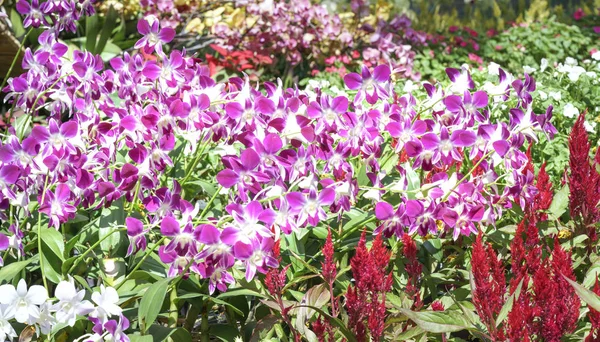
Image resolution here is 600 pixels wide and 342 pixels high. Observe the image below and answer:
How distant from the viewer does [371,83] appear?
2.11 m

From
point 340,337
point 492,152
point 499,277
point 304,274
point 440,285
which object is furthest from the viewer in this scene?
point 440,285

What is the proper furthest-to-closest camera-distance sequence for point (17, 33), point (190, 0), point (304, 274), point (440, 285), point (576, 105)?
point (190, 0)
point (17, 33)
point (576, 105)
point (440, 285)
point (304, 274)

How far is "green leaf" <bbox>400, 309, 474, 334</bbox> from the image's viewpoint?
1.61 metres

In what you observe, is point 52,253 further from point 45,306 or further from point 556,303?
point 556,303

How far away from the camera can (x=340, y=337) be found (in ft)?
6.40

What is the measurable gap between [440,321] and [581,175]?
541mm

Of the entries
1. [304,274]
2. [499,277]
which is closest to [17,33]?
[304,274]

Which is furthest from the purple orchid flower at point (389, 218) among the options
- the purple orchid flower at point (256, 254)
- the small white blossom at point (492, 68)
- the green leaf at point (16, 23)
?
the green leaf at point (16, 23)

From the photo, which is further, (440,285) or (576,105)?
(576,105)

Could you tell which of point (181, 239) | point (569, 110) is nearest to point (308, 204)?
point (181, 239)

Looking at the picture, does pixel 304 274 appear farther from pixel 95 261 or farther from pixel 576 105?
pixel 576 105

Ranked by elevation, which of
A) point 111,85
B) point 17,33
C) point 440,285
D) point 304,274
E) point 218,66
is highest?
point 111,85

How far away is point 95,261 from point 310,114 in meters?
0.83

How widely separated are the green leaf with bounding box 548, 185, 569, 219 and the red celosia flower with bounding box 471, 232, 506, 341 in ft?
3.01
